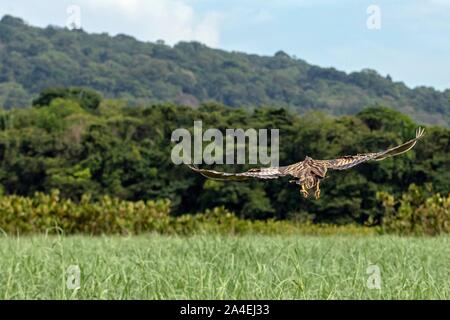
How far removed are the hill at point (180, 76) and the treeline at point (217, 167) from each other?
25.5 metres

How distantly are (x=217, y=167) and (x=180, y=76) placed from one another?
65.2 meters

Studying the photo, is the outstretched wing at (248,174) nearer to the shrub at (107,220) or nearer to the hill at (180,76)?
the shrub at (107,220)

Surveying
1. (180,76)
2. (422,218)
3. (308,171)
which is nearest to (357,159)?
(308,171)

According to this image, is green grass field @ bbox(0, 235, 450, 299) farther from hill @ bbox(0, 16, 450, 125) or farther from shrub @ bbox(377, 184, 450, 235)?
hill @ bbox(0, 16, 450, 125)

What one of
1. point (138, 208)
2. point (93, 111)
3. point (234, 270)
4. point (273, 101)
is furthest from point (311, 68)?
point (234, 270)

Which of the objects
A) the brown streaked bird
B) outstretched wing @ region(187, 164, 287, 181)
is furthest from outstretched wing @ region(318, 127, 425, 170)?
outstretched wing @ region(187, 164, 287, 181)

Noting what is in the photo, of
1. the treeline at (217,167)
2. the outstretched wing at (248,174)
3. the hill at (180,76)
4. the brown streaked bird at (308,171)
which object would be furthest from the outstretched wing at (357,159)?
the hill at (180,76)

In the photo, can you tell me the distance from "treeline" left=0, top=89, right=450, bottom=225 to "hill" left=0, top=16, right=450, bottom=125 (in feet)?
83.8

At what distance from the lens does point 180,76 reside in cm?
8225

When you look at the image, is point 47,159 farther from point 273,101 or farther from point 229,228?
point 273,101

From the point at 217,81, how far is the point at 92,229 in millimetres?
70935

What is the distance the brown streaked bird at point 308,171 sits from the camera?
200 cm

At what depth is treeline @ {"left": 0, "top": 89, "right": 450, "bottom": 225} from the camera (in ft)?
65.2
